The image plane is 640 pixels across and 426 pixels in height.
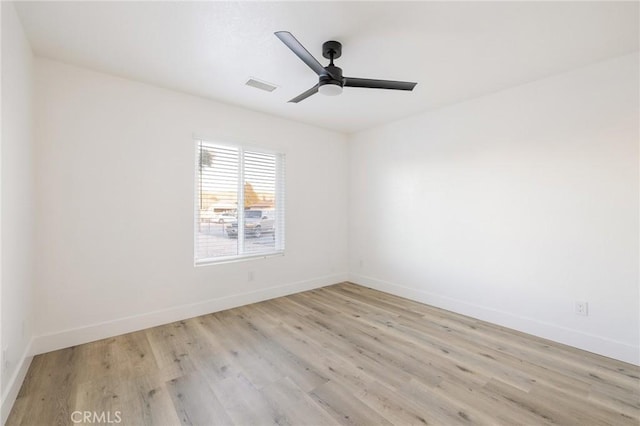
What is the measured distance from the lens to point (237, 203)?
379 cm

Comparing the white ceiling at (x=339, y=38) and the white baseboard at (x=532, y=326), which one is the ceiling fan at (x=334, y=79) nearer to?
the white ceiling at (x=339, y=38)

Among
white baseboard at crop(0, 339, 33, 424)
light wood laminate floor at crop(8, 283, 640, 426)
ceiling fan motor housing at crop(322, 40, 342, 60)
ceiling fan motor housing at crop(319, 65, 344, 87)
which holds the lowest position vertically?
light wood laminate floor at crop(8, 283, 640, 426)

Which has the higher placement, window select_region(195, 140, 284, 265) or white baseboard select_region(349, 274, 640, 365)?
window select_region(195, 140, 284, 265)

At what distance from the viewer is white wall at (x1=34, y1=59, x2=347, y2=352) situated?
255cm

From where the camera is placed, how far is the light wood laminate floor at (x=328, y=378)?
5.82 ft

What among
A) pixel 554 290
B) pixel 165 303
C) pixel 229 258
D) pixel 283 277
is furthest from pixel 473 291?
pixel 165 303

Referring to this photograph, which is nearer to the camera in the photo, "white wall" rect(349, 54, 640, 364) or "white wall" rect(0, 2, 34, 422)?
"white wall" rect(0, 2, 34, 422)

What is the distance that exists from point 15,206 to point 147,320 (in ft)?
5.32

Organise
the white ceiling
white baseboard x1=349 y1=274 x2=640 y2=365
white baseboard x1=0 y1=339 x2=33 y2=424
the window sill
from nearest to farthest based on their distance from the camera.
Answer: white baseboard x1=0 y1=339 x2=33 y2=424 < the white ceiling < white baseboard x1=349 y1=274 x2=640 y2=365 < the window sill

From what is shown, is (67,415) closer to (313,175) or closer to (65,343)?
(65,343)

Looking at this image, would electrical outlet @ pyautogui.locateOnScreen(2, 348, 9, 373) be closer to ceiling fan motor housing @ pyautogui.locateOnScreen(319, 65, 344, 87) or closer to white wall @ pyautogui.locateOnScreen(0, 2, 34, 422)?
white wall @ pyautogui.locateOnScreen(0, 2, 34, 422)

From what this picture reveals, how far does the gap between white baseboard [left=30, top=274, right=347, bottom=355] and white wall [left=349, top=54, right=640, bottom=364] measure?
1881mm

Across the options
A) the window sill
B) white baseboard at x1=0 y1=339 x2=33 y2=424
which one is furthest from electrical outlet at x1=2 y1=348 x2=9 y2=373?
the window sill

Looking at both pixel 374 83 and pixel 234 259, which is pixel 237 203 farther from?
pixel 374 83
